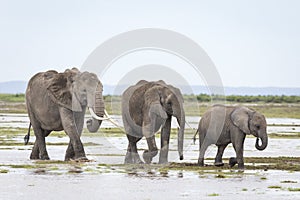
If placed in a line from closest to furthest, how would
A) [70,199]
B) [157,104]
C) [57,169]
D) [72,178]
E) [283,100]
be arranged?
[70,199] < [72,178] < [57,169] < [157,104] < [283,100]

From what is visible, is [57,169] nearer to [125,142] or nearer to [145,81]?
[145,81]

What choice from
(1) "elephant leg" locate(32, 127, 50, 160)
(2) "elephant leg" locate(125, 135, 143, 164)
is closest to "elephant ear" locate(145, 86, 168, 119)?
(2) "elephant leg" locate(125, 135, 143, 164)

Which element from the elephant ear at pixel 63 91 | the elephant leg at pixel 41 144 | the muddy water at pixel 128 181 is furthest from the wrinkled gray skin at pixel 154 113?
the elephant leg at pixel 41 144

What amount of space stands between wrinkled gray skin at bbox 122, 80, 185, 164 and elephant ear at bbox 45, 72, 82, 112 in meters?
1.66

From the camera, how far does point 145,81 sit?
986 inches

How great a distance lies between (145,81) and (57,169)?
4678mm

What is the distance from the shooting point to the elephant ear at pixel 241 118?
2253cm

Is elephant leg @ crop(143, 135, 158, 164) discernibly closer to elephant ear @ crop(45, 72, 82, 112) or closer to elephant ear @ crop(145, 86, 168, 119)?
elephant ear @ crop(145, 86, 168, 119)

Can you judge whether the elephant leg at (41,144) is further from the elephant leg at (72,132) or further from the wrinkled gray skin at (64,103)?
the elephant leg at (72,132)

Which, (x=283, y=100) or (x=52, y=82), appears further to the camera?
(x=283, y=100)

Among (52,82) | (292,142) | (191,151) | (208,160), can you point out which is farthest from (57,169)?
(292,142)

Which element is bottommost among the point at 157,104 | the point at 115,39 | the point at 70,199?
the point at 70,199

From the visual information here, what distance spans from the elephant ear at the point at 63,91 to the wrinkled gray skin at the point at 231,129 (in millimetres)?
3677

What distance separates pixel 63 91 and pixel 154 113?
3101 millimetres
